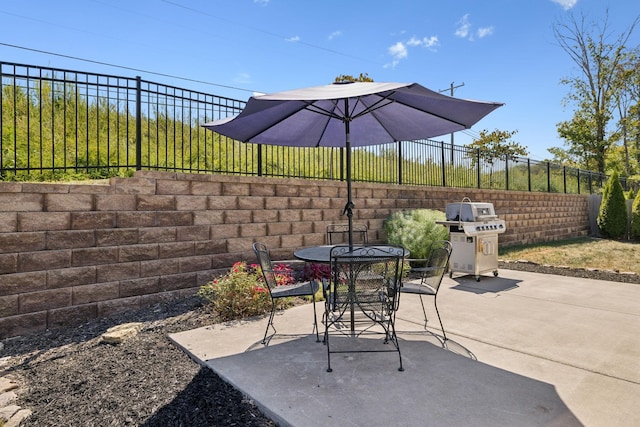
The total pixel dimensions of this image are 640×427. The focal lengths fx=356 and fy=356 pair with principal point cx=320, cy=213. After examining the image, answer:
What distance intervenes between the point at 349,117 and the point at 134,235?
2.83 metres

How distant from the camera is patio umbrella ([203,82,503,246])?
287 cm

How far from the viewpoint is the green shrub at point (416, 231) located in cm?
623


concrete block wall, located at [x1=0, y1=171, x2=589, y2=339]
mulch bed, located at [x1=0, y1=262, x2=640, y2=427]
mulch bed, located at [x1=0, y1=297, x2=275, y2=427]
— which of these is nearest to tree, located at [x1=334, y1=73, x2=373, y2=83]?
concrete block wall, located at [x1=0, y1=171, x2=589, y2=339]

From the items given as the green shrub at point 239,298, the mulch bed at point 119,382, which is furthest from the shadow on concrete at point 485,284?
the mulch bed at point 119,382

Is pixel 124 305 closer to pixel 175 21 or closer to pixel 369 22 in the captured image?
pixel 369 22

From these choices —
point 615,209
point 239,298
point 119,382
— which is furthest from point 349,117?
point 615,209

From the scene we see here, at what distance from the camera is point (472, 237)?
5.87m

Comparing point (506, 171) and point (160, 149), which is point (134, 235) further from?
point (506, 171)

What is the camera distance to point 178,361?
2.90 m

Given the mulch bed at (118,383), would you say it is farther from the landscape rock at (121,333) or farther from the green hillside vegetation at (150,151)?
the green hillside vegetation at (150,151)

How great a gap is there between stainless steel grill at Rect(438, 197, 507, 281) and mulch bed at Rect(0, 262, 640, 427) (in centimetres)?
421

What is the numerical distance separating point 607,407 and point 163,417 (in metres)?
2.66

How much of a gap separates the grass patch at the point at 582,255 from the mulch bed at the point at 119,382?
737 centimetres

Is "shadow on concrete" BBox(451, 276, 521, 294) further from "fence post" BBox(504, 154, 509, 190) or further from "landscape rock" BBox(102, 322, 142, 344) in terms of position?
"fence post" BBox(504, 154, 509, 190)
